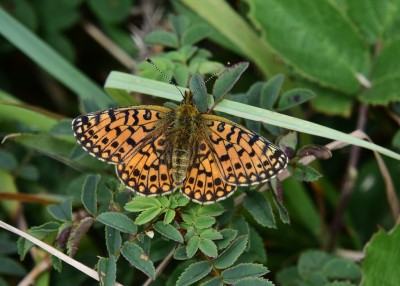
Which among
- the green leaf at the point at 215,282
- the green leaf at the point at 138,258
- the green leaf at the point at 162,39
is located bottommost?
the green leaf at the point at 215,282

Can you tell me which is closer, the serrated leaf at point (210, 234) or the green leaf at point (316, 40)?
the serrated leaf at point (210, 234)

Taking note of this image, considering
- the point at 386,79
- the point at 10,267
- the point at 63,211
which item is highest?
the point at 386,79

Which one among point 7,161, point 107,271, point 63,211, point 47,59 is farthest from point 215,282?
point 47,59

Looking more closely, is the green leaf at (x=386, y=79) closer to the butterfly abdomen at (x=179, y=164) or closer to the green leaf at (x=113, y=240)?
the butterfly abdomen at (x=179, y=164)

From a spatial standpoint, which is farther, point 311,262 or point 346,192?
point 346,192

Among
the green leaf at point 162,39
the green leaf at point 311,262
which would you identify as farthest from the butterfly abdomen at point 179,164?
the green leaf at point 311,262

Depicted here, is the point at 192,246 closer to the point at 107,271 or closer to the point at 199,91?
the point at 107,271

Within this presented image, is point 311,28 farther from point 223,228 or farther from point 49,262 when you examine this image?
point 49,262
